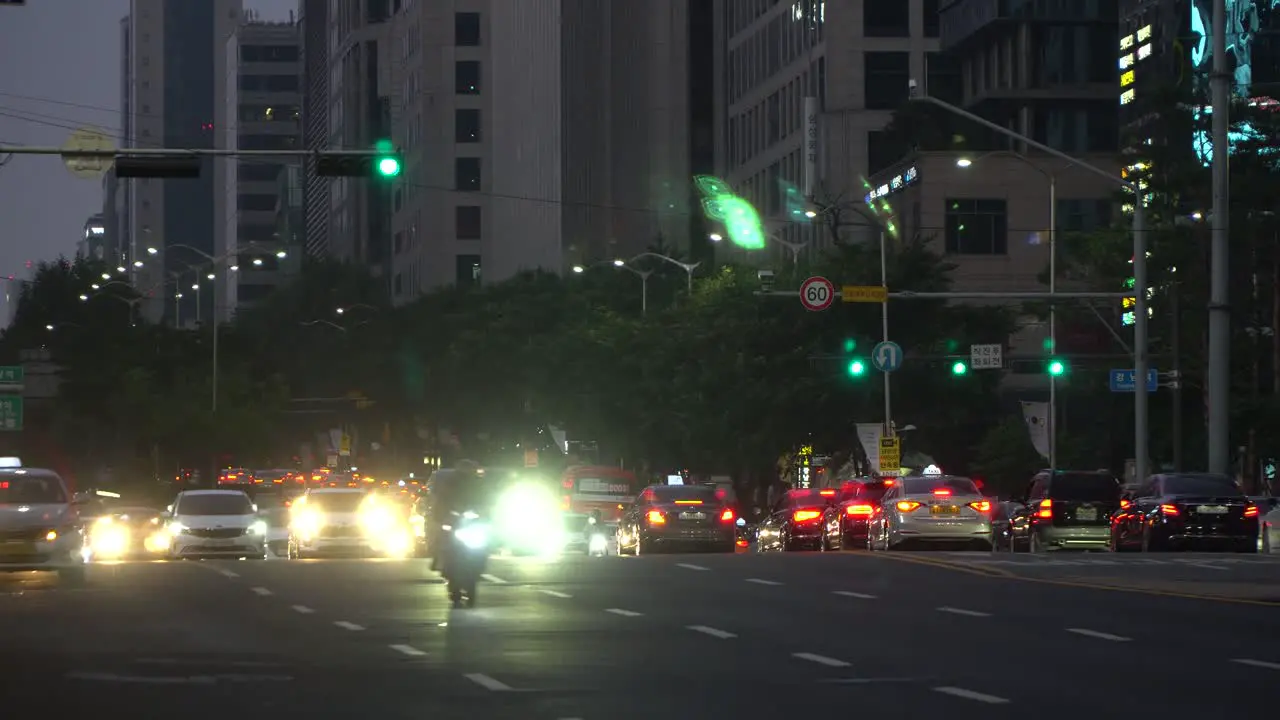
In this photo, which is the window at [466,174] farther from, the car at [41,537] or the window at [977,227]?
the car at [41,537]

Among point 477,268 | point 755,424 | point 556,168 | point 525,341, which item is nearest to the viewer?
point 755,424

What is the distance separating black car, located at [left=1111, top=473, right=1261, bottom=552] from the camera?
142ft

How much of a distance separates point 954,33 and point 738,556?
2888 inches

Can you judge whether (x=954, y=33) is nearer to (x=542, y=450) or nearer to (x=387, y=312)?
(x=542, y=450)

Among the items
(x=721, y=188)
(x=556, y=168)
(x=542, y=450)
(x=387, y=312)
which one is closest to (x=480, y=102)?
(x=556, y=168)

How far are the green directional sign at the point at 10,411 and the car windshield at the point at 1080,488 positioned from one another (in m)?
37.4

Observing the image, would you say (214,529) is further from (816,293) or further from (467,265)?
(467,265)

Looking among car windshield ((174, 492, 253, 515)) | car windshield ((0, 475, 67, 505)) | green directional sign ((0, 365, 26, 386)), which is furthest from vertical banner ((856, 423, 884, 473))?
car windshield ((0, 475, 67, 505))

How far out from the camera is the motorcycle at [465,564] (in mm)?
27500

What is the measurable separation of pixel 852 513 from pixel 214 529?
12.4m

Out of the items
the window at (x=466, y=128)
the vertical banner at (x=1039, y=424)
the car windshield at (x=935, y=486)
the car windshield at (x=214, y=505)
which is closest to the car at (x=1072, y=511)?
the car windshield at (x=935, y=486)

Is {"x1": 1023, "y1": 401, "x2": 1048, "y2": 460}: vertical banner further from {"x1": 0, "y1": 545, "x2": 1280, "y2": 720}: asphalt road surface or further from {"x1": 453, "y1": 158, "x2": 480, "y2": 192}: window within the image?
{"x1": 453, "y1": 158, "x2": 480, "y2": 192}: window

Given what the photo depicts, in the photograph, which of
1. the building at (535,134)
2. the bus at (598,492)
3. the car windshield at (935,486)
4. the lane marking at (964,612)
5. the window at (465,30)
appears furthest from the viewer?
the window at (465,30)

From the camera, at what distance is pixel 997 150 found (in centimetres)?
10531
